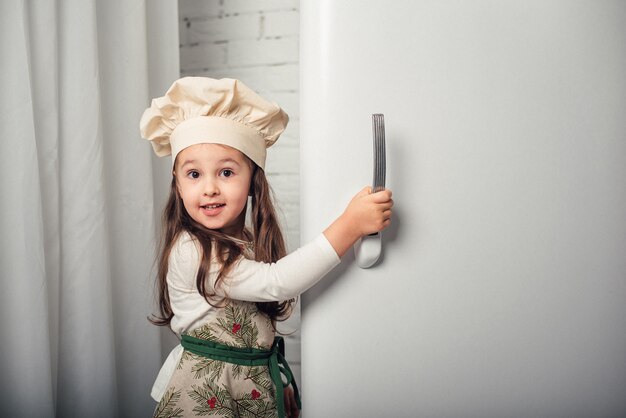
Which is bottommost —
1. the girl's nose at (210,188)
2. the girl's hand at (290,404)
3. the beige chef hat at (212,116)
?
the girl's hand at (290,404)

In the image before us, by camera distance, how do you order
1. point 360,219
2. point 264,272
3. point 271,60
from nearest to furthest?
point 360,219 < point 264,272 < point 271,60

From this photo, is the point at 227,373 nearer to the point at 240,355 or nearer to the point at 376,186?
the point at 240,355

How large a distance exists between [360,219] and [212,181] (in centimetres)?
25

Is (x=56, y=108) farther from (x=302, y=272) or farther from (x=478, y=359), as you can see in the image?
(x=478, y=359)

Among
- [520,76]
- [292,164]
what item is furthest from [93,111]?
[520,76]

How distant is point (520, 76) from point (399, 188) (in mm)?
209

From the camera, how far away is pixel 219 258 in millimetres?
725

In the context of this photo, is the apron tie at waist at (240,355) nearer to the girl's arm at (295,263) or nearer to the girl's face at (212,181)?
the girl's arm at (295,263)

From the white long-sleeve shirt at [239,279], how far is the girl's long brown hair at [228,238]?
15mm

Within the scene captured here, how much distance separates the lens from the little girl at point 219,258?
0.71 m

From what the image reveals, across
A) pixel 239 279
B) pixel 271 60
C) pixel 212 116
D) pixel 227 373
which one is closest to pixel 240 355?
pixel 227 373

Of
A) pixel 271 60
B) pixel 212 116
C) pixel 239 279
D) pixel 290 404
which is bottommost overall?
pixel 290 404

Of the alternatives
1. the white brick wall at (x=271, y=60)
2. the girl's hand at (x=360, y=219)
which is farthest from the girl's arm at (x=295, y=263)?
the white brick wall at (x=271, y=60)

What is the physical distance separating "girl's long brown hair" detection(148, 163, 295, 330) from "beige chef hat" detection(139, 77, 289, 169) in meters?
0.07
